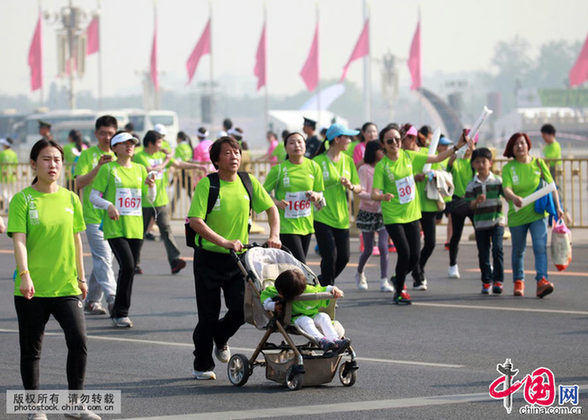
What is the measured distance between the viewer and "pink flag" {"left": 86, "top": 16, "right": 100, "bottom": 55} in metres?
60.8

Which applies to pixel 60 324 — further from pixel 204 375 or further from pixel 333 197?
pixel 333 197

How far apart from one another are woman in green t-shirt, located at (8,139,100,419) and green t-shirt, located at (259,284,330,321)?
54.5 inches

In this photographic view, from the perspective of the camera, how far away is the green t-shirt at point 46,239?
6992 mm

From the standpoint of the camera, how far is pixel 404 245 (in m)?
12.2

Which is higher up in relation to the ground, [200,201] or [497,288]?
[200,201]

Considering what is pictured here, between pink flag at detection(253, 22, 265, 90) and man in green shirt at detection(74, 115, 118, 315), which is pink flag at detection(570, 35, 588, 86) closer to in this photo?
pink flag at detection(253, 22, 265, 90)

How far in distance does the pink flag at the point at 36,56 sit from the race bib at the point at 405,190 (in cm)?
4635

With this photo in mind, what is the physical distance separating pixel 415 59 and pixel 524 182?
46.0 meters

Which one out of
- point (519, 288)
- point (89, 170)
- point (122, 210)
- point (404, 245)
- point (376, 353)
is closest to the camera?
point (376, 353)

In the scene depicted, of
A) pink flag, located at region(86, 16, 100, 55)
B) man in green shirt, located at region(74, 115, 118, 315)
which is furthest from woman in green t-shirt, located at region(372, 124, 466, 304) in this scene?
pink flag, located at region(86, 16, 100, 55)

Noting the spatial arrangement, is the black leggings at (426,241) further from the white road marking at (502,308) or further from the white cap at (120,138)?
the white cap at (120,138)

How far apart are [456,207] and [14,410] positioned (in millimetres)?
7977

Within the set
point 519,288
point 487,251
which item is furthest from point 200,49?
point 519,288

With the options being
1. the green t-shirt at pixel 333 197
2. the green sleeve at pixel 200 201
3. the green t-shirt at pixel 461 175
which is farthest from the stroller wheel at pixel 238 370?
the green t-shirt at pixel 461 175
